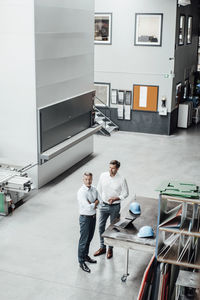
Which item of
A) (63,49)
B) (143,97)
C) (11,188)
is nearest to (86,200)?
(11,188)

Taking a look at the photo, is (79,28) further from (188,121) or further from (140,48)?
(188,121)

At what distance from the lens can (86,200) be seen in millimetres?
6422

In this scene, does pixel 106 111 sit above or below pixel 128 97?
below

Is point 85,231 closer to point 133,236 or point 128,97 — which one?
point 133,236

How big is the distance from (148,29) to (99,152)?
5.08 m

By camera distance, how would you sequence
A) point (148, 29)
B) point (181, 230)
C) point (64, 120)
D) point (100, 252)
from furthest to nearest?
point (148, 29)
point (64, 120)
point (100, 252)
point (181, 230)

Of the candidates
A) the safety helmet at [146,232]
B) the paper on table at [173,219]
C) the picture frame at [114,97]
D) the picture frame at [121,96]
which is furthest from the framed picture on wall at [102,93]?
the paper on table at [173,219]

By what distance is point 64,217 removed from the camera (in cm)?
874

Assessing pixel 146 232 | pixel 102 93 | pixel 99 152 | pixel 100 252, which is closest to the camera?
pixel 146 232

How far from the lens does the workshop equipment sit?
8.68 metres

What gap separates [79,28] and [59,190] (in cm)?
447

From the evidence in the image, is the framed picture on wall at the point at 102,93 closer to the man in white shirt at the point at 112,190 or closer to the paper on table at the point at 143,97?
the paper on table at the point at 143,97

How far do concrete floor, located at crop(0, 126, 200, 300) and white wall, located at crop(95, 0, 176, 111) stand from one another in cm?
376

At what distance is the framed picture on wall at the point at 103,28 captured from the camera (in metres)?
15.9
